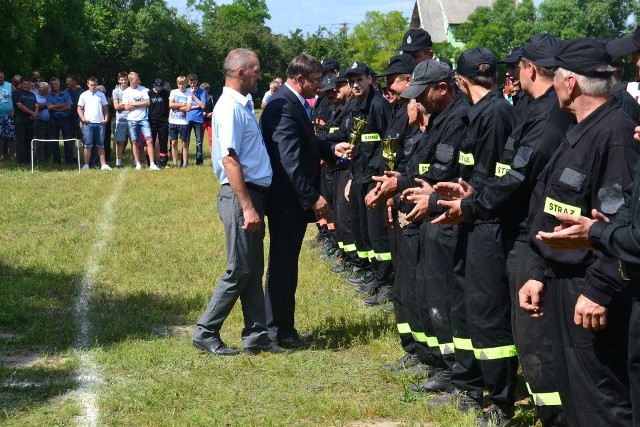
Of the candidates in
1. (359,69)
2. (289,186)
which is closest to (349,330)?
(289,186)

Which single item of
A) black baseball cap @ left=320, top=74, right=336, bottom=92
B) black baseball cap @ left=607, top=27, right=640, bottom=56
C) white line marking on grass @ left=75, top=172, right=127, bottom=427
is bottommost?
white line marking on grass @ left=75, top=172, right=127, bottom=427

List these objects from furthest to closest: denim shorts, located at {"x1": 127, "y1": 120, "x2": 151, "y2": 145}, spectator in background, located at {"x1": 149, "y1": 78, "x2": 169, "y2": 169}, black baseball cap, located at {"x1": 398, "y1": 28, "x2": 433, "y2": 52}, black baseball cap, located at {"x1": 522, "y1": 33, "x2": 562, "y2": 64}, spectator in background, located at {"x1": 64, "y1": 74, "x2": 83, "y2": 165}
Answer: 1. spectator in background, located at {"x1": 64, "y1": 74, "x2": 83, "y2": 165}
2. spectator in background, located at {"x1": 149, "y1": 78, "x2": 169, "y2": 169}
3. denim shorts, located at {"x1": 127, "y1": 120, "x2": 151, "y2": 145}
4. black baseball cap, located at {"x1": 398, "y1": 28, "x2": 433, "y2": 52}
5. black baseball cap, located at {"x1": 522, "y1": 33, "x2": 562, "y2": 64}

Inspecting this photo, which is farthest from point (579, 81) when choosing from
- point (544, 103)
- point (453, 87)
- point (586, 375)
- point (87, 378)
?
point (87, 378)

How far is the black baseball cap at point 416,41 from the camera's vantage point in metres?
8.89

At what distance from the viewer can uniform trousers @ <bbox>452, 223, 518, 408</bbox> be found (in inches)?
229

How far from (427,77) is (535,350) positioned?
2.20m

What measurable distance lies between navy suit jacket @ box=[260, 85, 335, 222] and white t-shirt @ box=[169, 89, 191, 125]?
1567 centimetres

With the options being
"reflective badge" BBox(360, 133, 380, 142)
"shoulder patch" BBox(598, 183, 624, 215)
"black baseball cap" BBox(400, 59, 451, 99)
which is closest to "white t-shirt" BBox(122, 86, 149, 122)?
"reflective badge" BBox(360, 133, 380, 142)

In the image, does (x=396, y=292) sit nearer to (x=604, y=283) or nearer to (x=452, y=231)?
(x=452, y=231)

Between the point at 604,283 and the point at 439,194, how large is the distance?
6.22 ft

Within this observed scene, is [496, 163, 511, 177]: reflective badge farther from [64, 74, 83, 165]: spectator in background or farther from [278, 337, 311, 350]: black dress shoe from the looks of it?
[64, 74, 83, 165]: spectator in background

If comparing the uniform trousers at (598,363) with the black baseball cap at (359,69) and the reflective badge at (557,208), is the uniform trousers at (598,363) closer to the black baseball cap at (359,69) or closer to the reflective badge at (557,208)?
the reflective badge at (557,208)

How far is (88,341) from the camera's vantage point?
8461mm

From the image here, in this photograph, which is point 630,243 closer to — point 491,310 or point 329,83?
point 491,310
